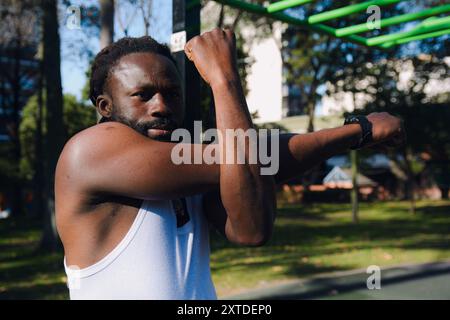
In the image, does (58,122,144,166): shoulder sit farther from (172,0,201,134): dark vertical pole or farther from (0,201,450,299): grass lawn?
(0,201,450,299): grass lawn

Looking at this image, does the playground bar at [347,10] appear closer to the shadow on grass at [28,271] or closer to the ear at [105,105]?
the ear at [105,105]

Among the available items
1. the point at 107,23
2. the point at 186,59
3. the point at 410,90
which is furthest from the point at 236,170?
Result: the point at 410,90

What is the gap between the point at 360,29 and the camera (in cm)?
322

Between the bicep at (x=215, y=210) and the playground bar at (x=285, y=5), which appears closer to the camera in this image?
the bicep at (x=215, y=210)

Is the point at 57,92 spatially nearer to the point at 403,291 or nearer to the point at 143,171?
Answer: the point at 403,291

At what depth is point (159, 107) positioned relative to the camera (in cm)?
128

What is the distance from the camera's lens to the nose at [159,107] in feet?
4.22

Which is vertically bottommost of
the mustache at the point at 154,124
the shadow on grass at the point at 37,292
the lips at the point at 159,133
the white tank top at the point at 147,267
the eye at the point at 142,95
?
the shadow on grass at the point at 37,292

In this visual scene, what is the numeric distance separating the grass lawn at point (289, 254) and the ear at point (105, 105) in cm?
487

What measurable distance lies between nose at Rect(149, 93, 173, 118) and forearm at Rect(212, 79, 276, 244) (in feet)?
0.49

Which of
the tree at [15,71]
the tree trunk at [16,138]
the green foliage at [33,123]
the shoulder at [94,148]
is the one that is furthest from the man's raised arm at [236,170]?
the tree trunk at [16,138]

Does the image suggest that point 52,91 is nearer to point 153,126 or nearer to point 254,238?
point 153,126

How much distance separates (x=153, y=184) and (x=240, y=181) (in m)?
0.20

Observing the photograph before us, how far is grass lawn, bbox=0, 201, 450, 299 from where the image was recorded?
6.82 m
